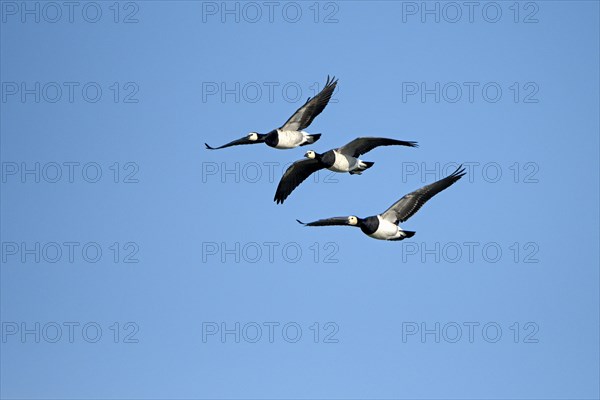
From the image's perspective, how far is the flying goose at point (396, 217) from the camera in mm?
41031

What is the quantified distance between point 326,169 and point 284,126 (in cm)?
233

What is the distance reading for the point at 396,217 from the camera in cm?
4212

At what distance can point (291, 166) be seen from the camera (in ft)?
153

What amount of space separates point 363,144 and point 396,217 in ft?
10.6

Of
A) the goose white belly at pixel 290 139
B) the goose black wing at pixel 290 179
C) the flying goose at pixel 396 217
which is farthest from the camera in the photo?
the goose black wing at pixel 290 179

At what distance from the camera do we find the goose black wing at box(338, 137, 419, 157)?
4345 centimetres

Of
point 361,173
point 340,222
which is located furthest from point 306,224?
point 361,173

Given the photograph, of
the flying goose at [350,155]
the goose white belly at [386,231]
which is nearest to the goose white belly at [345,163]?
the flying goose at [350,155]

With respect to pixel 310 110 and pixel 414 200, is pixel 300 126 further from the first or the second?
pixel 414 200

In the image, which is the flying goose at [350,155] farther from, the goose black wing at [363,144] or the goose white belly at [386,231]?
the goose white belly at [386,231]

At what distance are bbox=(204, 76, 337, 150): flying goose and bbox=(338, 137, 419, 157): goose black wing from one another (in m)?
1.20

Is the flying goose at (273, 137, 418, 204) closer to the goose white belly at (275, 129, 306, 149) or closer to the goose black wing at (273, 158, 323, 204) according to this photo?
the goose white belly at (275, 129, 306, 149)

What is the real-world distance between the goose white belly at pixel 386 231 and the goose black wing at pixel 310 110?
4.71 metres

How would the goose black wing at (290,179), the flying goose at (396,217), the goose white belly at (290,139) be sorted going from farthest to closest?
1. the goose black wing at (290,179)
2. the goose white belly at (290,139)
3. the flying goose at (396,217)
